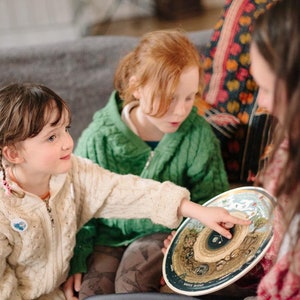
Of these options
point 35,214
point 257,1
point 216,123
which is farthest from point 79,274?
point 257,1

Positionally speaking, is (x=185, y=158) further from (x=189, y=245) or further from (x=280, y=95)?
(x=280, y=95)

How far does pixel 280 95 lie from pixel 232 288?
1.99ft

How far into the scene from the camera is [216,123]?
1724mm

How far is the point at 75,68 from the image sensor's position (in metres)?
1.95

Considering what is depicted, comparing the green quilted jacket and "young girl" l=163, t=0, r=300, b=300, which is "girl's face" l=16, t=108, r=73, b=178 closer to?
the green quilted jacket

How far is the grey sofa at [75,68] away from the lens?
193cm

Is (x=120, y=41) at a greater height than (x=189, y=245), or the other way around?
(x=120, y=41)

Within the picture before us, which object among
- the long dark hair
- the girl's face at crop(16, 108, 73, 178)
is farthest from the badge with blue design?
the long dark hair

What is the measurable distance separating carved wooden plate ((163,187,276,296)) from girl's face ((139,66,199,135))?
0.25 metres

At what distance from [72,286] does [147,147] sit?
17.7 inches

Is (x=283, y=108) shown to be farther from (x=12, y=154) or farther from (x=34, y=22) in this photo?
(x=34, y=22)

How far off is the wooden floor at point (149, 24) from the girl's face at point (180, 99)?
7.09ft

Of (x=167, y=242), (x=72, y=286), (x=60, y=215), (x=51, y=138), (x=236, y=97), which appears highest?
(x=51, y=138)

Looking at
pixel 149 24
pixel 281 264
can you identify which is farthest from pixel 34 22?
pixel 281 264
